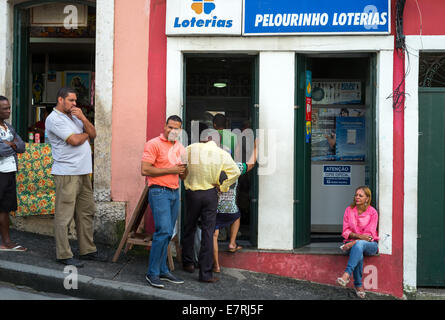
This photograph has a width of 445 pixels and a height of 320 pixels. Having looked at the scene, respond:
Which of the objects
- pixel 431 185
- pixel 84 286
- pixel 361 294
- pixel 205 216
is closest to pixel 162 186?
pixel 205 216

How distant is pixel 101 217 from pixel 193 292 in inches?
77.2

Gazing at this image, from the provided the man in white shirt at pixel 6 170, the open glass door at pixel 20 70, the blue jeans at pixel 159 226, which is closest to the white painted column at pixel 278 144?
the blue jeans at pixel 159 226

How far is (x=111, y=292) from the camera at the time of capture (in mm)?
4941

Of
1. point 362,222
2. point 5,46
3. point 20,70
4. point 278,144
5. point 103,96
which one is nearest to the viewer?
point 362,222

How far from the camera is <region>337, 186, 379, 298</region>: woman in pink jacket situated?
575 centimetres

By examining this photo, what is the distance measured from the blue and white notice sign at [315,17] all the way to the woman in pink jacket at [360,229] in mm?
2067

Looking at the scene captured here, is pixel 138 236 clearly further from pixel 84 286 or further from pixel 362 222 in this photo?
pixel 362 222

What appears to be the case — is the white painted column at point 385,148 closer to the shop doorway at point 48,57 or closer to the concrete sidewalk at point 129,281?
the concrete sidewalk at point 129,281

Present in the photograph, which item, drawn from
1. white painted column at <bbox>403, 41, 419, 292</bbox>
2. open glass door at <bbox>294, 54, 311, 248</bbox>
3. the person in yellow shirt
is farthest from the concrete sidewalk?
open glass door at <bbox>294, 54, 311, 248</bbox>

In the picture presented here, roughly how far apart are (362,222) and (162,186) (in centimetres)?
248

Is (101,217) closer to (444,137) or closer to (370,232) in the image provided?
(370,232)

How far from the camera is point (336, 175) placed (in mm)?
7402

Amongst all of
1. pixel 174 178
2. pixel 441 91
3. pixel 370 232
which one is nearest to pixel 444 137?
pixel 441 91

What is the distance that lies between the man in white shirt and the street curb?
2.27 feet
